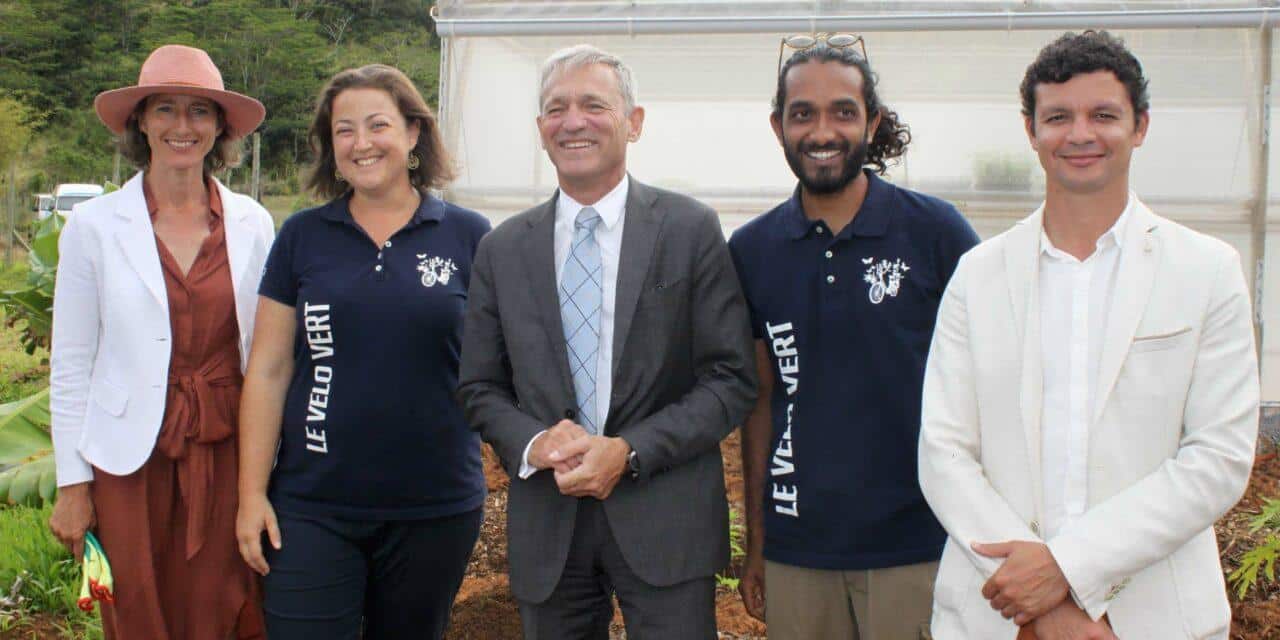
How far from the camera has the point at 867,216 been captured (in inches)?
114

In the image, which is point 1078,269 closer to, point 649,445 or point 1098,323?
point 1098,323

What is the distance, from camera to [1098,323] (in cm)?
237

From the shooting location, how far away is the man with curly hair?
Result: 2801 mm

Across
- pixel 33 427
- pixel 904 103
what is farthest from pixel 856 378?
pixel 904 103

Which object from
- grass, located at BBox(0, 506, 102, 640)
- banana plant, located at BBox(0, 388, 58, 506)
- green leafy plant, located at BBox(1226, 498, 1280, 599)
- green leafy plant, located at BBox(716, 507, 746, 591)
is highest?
banana plant, located at BBox(0, 388, 58, 506)

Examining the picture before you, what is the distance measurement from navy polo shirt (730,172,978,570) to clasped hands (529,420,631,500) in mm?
485

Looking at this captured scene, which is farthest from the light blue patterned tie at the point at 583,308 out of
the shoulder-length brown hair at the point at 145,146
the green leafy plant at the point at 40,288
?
the green leafy plant at the point at 40,288

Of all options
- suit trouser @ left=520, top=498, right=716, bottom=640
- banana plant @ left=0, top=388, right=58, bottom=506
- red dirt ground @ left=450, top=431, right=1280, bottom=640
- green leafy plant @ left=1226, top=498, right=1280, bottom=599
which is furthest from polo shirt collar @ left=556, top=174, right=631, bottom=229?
banana plant @ left=0, top=388, right=58, bottom=506

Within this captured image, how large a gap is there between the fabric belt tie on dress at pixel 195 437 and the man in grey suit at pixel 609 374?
96cm

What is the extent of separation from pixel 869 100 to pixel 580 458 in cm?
123

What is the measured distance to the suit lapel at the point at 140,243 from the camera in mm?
3389

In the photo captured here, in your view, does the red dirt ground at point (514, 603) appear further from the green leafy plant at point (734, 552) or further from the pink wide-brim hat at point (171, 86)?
the pink wide-brim hat at point (171, 86)

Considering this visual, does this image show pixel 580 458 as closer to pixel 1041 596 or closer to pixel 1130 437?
pixel 1041 596

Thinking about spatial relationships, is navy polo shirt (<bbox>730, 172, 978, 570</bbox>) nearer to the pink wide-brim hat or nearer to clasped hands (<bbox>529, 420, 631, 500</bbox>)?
clasped hands (<bbox>529, 420, 631, 500</bbox>)
